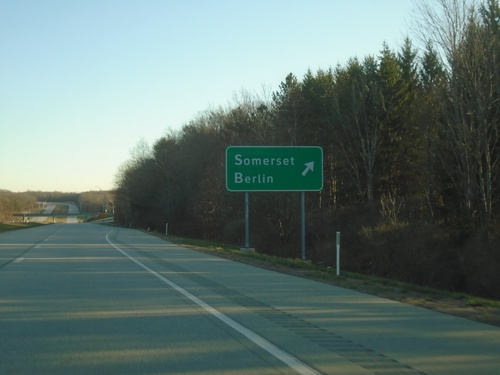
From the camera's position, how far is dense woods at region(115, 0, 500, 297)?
31719mm

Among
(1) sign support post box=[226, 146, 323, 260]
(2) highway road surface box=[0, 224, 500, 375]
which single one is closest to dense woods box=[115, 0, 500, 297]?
(1) sign support post box=[226, 146, 323, 260]

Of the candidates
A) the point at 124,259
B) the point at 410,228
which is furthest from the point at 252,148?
the point at 410,228

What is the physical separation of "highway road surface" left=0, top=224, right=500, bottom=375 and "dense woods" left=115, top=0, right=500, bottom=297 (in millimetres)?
15346

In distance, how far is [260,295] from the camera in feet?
45.7

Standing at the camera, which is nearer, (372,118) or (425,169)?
(425,169)

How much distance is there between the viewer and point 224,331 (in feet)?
31.4

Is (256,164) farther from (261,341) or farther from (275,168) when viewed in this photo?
(261,341)

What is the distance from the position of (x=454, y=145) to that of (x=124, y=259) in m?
19.4

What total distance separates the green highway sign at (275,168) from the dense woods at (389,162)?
7.38 metres

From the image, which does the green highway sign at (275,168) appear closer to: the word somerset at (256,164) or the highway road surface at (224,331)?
the word somerset at (256,164)

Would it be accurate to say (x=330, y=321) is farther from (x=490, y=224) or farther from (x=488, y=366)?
(x=490, y=224)

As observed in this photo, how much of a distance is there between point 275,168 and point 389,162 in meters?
22.9

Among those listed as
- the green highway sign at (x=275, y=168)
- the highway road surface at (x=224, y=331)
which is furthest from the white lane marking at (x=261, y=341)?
the green highway sign at (x=275, y=168)

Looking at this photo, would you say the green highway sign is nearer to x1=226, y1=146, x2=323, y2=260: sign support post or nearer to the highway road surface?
x1=226, y1=146, x2=323, y2=260: sign support post
